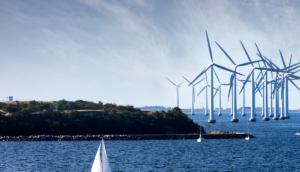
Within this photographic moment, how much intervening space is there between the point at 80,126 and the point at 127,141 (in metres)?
20.2

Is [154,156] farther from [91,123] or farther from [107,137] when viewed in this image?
[91,123]

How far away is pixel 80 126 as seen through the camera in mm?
114125

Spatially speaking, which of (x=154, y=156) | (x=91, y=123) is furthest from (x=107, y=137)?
(x=154, y=156)

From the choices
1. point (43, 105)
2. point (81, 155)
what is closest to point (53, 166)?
point (81, 155)

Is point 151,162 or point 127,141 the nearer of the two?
point 151,162

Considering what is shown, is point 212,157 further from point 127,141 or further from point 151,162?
point 127,141

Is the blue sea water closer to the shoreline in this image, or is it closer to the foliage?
the shoreline

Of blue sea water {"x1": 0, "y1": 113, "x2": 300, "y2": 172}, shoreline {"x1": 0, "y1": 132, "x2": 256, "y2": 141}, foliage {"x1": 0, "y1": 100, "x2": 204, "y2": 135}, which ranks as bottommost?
blue sea water {"x1": 0, "y1": 113, "x2": 300, "y2": 172}

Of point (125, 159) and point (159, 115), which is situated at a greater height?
point (159, 115)

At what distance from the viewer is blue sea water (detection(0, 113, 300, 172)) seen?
62428 mm

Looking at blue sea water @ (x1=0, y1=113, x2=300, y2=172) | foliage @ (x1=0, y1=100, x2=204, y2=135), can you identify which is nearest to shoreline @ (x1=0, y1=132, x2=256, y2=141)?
blue sea water @ (x1=0, y1=113, x2=300, y2=172)

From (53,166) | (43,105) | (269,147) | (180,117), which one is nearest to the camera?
(53,166)

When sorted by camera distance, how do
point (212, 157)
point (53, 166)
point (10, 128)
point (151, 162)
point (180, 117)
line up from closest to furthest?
Answer: point (53, 166) < point (151, 162) < point (212, 157) < point (10, 128) < point (180, 117)

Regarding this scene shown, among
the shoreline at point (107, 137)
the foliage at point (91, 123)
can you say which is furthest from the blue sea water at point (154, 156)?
the foliage at point (91, 123)
